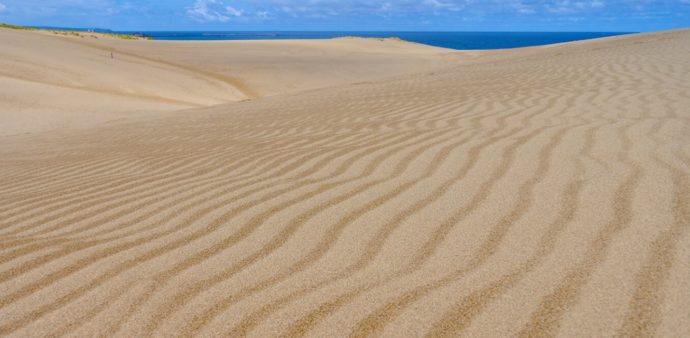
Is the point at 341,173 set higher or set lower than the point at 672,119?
lower

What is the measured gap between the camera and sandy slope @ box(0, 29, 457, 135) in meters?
11.3

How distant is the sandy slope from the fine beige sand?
5779 mm

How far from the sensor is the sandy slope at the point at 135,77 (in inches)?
444

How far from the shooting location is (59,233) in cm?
282

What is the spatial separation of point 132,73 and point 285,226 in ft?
52.5

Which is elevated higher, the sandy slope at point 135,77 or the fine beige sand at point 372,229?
the fine beige sand at point 372,229

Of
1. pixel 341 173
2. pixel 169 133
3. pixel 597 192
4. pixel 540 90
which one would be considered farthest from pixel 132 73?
pixel 597 192

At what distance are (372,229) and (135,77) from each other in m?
15.6

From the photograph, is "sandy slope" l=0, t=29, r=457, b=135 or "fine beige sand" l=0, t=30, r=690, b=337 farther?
"sandy slope" l=0, t=29, r=457, b=135

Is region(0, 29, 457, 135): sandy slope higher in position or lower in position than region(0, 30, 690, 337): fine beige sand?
lower

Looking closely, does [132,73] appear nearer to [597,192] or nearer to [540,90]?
[540,90]

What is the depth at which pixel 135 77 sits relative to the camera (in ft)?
55.0

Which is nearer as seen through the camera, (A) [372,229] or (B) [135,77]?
(A) [372,229]

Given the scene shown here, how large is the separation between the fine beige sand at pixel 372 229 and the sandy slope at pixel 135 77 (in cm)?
578
